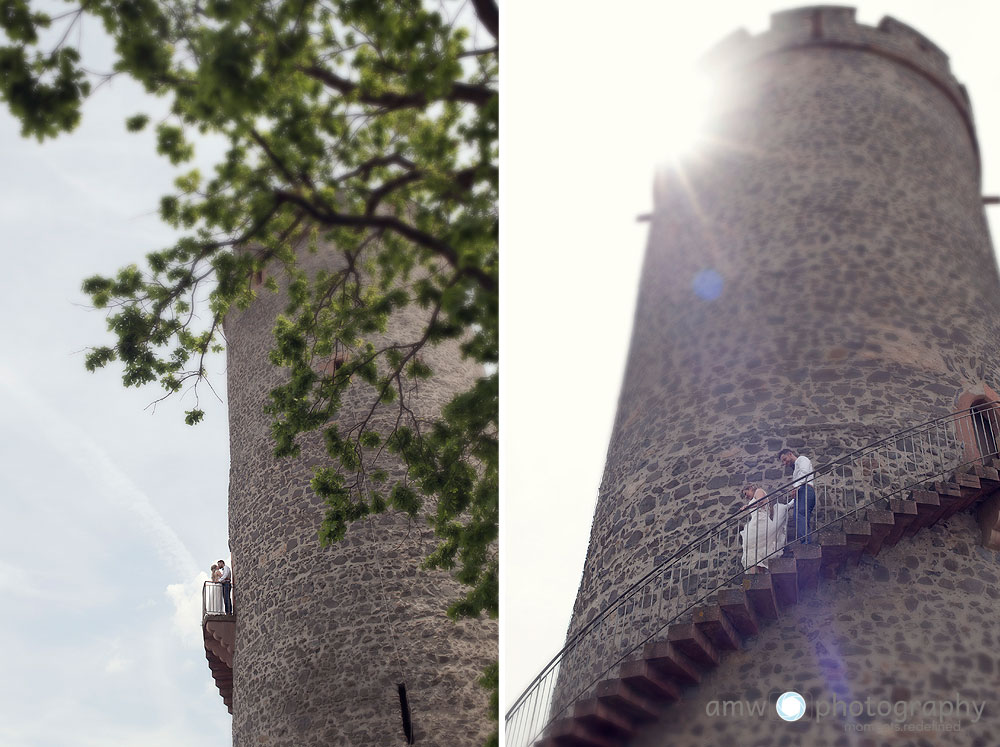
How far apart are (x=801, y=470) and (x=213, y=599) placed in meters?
8.59

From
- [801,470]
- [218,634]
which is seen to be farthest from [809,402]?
[218,634]

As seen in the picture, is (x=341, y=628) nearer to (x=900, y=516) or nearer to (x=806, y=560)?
(x=806, y=560)

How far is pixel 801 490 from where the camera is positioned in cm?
885

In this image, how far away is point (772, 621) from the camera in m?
8.12

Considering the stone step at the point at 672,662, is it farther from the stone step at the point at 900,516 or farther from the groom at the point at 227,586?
the groom at the point at 227,586

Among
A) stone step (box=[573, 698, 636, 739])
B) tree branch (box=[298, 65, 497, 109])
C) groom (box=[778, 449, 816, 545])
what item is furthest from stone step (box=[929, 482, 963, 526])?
tree branch (box=[298, 65, 497, 109])

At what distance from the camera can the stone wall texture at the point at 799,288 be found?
953 centimetres

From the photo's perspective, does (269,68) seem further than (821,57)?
No

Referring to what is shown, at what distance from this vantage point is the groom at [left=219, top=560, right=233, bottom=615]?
13.6m

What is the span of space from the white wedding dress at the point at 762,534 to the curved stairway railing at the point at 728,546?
0.03 m

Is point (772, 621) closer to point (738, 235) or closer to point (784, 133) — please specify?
point (738, 235)

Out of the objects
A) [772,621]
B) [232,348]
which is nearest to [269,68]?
[772,621]

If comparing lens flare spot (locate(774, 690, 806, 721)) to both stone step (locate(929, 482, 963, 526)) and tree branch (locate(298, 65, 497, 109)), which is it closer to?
stone step (locate(929, 482, 963, 526))

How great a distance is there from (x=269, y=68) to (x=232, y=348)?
10361 mm
